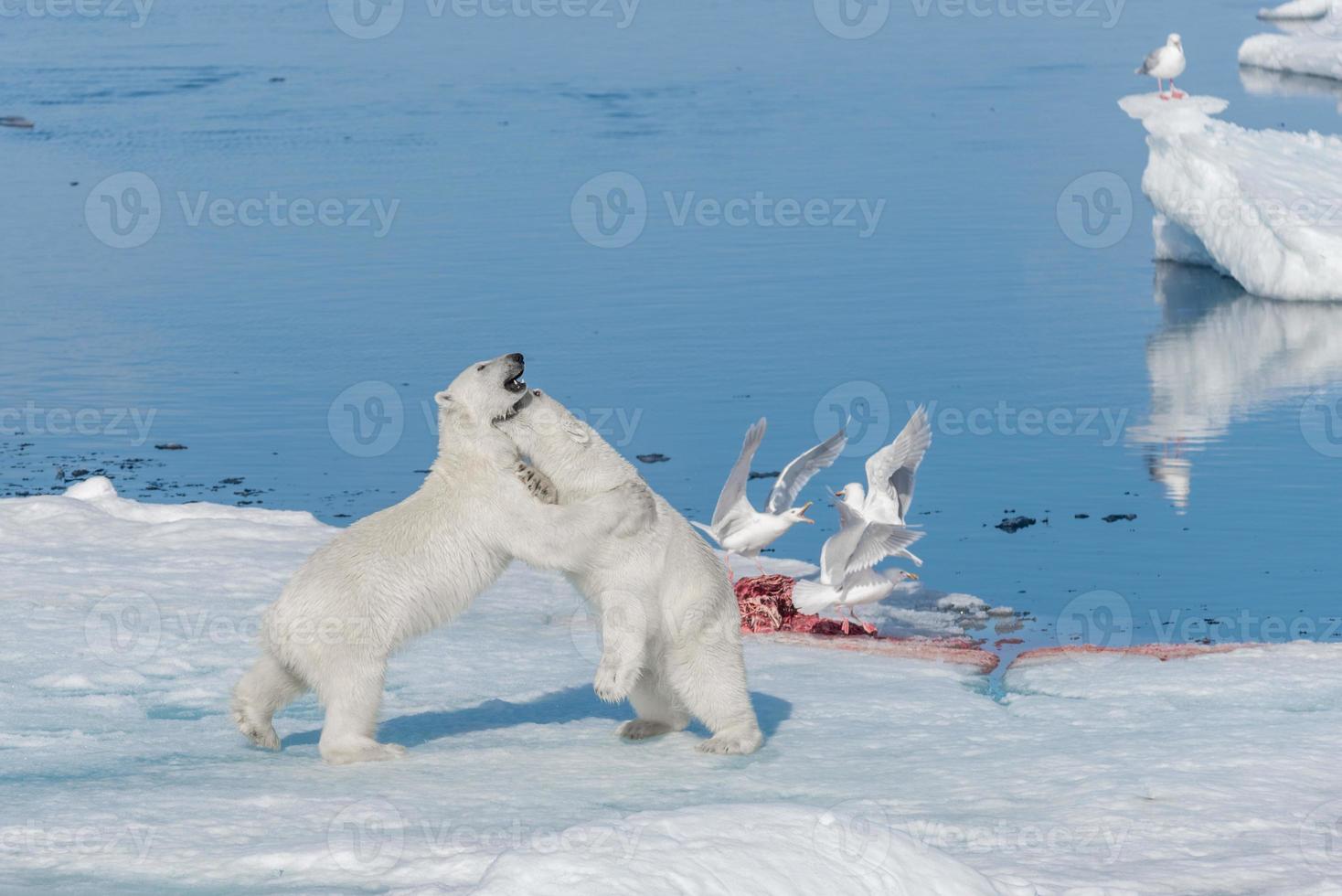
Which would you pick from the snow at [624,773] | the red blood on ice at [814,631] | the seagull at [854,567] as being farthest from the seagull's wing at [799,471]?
the snow at [624,773]

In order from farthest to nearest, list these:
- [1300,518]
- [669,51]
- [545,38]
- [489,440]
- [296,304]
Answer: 1. [545,38]
2. [669,51]
3. [296,304]
4. [1300,518]
5. [489,440]

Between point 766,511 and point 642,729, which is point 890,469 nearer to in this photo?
point 766,511

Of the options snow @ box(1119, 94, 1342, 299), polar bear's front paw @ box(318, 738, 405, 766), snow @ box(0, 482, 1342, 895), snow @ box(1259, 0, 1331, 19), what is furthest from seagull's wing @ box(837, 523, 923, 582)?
snow @ box(1259, 0, 1331, 19)

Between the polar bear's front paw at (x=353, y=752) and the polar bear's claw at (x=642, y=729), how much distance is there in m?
1.02

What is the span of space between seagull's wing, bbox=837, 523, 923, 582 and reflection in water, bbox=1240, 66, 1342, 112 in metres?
25.6

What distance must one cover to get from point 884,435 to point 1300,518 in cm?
353

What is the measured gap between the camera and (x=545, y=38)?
43.7m

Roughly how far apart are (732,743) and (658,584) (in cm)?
67

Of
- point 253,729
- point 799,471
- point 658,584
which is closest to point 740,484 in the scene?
point 799,471

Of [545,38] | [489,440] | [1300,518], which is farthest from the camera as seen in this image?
[545,38]

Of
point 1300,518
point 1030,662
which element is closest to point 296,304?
point 1300,518

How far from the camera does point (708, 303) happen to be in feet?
65.6

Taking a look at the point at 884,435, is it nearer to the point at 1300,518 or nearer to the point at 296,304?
the point at 1300,518

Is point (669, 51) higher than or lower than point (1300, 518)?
higher
